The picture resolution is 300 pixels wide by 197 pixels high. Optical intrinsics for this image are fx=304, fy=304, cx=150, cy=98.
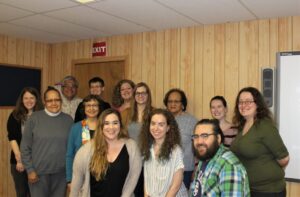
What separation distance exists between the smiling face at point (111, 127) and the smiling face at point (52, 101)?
92cm

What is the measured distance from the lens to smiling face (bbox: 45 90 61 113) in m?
3.00

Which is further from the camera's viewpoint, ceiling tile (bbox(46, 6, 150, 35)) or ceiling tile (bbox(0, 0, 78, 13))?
ceiling tile (bbox(46, 6, 150, 35))

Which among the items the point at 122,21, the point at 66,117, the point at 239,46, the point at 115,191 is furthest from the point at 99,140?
the point at 239,46

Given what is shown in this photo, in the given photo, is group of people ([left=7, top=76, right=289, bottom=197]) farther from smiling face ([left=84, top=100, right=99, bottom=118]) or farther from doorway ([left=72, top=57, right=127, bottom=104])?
doorway ([left=72, top=57, right=127, bottom=104])

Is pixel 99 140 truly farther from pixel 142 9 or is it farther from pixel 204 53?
pixel 204 53

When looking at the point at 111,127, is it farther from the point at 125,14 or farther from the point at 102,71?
the point at 102,71

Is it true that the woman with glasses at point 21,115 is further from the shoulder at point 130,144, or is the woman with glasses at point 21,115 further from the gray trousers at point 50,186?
the shoulder at point 130,144

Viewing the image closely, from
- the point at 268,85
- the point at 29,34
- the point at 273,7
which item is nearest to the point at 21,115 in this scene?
the point at 29,34

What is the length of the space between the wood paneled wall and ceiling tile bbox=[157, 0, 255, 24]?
0.69ft

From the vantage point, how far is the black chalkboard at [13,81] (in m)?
4.54

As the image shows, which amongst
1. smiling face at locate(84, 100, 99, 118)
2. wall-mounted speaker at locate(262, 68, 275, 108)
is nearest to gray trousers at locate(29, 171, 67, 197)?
smiling face at locate(84, 100, 99, 118)

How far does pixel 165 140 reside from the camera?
2.38m

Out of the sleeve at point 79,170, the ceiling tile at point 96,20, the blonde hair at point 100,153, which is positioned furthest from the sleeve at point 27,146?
the ceiling tile at point 96,20

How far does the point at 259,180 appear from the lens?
2275 millimetres
